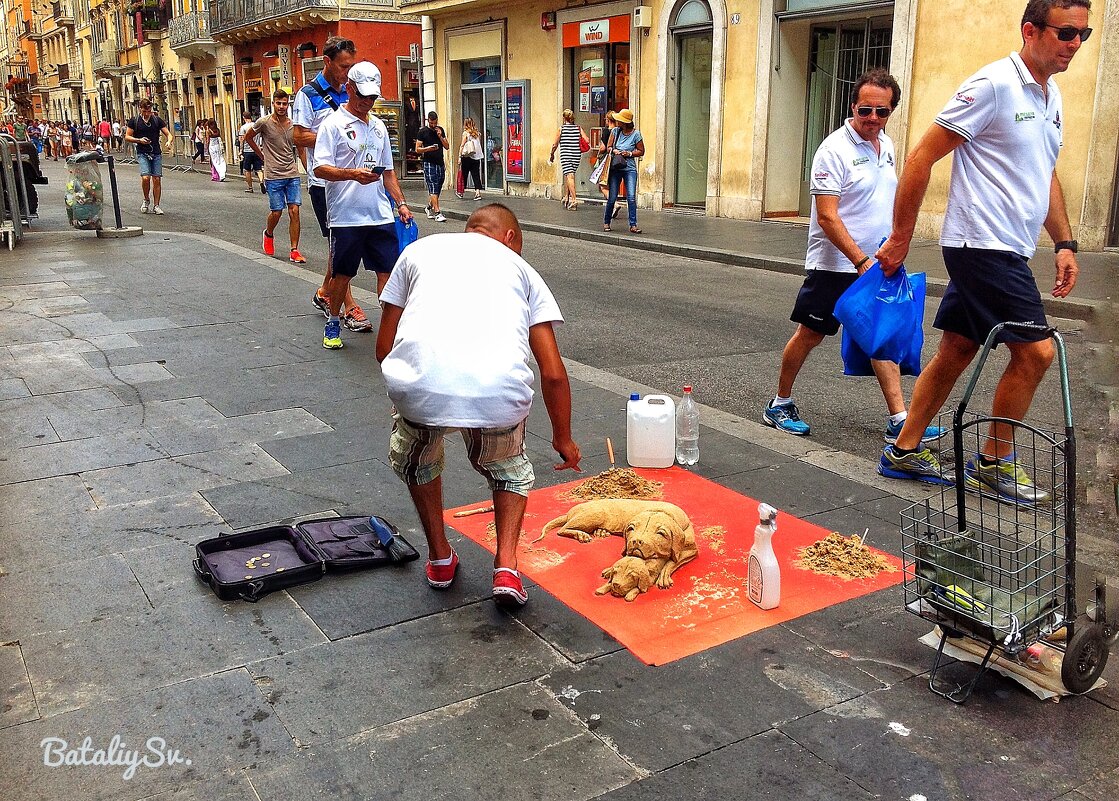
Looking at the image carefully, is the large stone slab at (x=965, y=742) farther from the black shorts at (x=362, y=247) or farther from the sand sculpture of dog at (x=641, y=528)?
the black shorts at (x=362, y=247)

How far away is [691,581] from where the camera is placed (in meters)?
3.64

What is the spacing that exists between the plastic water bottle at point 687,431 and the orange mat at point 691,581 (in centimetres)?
50

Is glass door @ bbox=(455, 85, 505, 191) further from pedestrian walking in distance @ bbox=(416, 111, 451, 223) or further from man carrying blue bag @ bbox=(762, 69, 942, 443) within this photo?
man carrying blue bag @ bbox=(762, 69, 942, 443)

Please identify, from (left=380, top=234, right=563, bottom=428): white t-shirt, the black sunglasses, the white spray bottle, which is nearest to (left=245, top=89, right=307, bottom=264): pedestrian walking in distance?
(left=380, top=234, right=563, bottom=428): white t-shirt

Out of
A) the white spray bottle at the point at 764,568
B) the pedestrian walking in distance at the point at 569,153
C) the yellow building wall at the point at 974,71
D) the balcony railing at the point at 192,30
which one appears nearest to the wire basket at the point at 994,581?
the white spray bottle at the point at 764,568

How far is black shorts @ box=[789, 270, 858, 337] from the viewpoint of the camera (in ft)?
17.5

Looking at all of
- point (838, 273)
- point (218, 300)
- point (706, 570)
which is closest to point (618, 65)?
point (218, 300)

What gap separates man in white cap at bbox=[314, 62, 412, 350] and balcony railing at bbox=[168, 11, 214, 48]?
37.1 meters

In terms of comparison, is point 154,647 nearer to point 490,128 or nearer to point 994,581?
point 994,581

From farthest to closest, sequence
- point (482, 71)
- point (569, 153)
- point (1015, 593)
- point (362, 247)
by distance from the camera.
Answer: point (482, 71)
point (569, 153)
point (362, 247)
point (1015, 593)

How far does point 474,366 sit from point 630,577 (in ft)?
3.18

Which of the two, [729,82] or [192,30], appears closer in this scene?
[729,82]

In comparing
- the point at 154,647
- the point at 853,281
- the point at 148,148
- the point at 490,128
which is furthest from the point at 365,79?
the point at 490,128

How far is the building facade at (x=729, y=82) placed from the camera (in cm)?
1228
